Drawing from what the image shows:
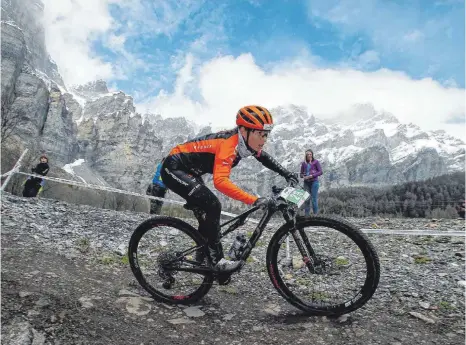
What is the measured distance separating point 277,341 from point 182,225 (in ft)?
7.30

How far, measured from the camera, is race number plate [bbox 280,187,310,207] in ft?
16.2

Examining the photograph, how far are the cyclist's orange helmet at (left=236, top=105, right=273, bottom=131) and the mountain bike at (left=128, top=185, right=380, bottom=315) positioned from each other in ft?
3.15

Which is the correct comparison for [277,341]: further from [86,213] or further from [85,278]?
[86,213]

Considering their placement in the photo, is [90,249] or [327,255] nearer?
[327,255]

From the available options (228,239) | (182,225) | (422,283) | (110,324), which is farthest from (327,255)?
(228,239)

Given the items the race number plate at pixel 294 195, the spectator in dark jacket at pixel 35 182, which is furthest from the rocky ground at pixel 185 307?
the spectator in dark jacket at pixel 35 182

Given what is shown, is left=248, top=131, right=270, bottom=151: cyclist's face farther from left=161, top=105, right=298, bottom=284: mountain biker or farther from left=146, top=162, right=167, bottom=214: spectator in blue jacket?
left=146, top=162, right=167, bottom=214: spectator in blue jacket

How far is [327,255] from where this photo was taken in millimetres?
5133

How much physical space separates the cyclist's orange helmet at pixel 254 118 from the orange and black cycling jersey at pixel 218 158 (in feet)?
0.77

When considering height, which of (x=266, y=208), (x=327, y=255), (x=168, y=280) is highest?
(x=266, y=208)

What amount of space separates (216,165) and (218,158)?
0.11 meters

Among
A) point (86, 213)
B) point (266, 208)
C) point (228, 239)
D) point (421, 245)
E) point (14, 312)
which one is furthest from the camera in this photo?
point (86, 213)

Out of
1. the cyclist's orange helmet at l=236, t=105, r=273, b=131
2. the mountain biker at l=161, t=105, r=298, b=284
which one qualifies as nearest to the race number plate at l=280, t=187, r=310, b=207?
the mountain biker at l=161, t=105, r=298, b=284

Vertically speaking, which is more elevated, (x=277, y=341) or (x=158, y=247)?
(x=158, y=247)
